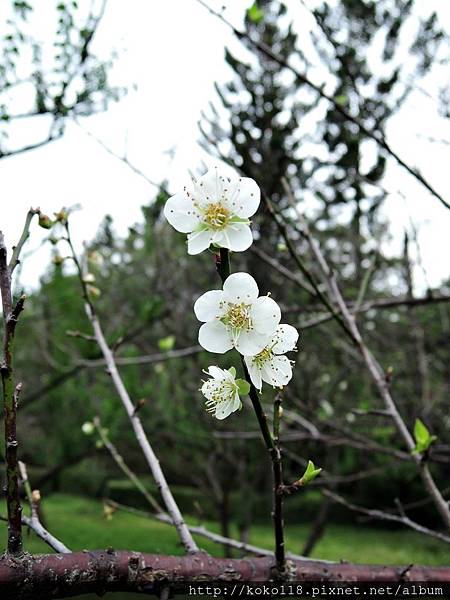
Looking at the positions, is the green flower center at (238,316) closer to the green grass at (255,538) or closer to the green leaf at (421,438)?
the green leaf at (421,438)

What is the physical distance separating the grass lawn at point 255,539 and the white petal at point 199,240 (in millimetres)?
6415

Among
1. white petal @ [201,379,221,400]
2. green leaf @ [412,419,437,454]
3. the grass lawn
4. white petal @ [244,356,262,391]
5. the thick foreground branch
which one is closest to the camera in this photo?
the thick foreground branch

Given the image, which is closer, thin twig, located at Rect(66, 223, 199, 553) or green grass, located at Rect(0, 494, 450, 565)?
thin twig, located at Rect(66, 223, 199, 553)

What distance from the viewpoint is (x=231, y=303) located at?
811 millimetres

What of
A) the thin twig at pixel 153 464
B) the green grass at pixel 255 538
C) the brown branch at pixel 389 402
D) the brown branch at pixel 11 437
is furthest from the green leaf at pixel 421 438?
the green grass at pixel 255 538

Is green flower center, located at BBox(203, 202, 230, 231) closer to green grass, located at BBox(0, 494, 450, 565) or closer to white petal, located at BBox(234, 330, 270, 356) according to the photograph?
white petal, located at BBox(234, 330, 270, 356)

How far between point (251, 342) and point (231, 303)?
6cm

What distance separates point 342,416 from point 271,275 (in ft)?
5.22

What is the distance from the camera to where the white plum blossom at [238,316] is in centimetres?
78

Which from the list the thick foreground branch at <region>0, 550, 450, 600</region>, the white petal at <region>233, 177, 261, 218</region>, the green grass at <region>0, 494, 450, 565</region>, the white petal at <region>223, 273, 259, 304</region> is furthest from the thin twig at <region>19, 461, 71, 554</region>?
the green grass at <region>0, 494, 450, 565</region>

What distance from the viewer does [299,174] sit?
6258mm

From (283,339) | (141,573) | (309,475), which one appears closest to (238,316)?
(283,339)

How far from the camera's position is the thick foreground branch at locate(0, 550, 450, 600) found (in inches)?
26.2

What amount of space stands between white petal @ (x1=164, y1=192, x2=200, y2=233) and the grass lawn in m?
6.40
